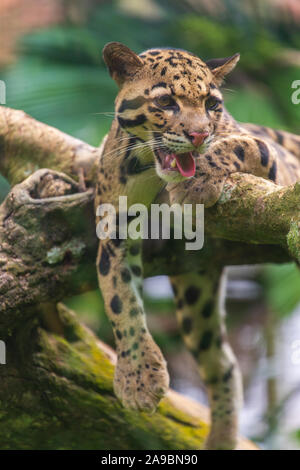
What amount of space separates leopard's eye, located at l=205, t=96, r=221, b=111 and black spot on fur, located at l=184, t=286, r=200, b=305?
72.3 inches

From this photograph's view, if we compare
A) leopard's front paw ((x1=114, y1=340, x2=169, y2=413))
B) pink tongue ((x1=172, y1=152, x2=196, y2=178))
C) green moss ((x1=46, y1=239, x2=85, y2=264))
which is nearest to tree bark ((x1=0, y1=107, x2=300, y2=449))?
green moss ((x1=46, y1=239, x2=85, y2=264))

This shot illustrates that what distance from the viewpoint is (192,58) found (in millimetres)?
3283

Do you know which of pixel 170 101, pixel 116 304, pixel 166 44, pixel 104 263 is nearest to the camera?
pixel 170 101

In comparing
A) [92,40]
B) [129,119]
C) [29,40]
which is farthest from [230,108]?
[129,119]

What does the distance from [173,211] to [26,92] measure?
116 inches

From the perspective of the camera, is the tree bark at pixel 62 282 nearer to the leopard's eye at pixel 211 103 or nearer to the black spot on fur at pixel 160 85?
the leopard's eye at pixel 211 103

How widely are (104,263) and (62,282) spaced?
0.32 meters

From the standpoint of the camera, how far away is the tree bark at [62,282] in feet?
12.4

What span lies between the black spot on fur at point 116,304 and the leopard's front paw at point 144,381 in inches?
10.8

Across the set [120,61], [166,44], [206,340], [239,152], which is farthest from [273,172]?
[166,44]

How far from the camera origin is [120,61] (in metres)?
3.35

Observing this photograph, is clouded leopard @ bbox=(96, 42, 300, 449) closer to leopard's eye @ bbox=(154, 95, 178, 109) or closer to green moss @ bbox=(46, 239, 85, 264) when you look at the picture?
leopard's eye @ bbox=(154, 95, 178, 109)

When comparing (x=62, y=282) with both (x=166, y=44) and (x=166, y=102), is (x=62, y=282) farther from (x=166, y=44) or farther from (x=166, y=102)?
(x=166, y=44)

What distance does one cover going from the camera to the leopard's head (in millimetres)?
3082
